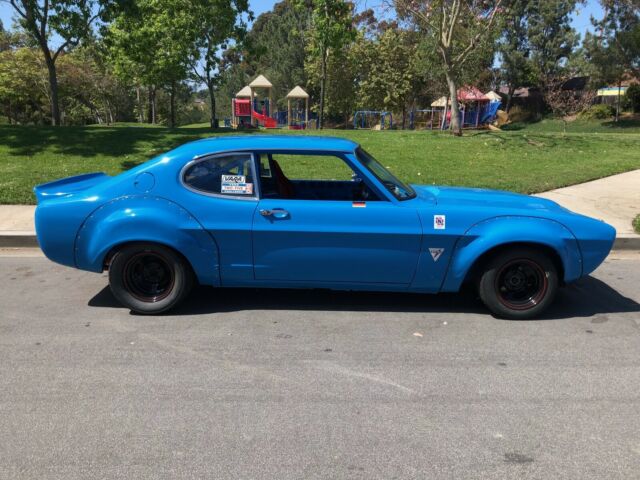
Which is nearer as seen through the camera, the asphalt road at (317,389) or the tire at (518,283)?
the asphalt road at (317,389)

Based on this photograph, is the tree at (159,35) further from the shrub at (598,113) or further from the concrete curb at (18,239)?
the shrub at (598,113)

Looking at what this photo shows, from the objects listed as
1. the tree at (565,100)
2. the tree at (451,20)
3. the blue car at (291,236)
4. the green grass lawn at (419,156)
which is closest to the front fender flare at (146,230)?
the blue car at (291,236)

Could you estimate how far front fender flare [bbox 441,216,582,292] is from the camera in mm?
4281

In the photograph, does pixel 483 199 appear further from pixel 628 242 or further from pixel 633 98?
pixel 633 98

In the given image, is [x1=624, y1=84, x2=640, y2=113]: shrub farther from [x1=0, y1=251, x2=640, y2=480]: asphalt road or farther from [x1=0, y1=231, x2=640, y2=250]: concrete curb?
[x1=0, y1=251, x2=640, y2=480]: asphalt road

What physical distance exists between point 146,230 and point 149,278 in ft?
1.61

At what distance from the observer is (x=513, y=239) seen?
4270 mm

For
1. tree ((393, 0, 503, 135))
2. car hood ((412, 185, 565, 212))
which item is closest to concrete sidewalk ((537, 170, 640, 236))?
car hood ((412, 185, 565, 212))

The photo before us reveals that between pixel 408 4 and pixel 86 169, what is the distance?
1142 centimetres

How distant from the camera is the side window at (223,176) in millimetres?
4480

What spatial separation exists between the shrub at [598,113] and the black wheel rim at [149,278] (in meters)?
40.6

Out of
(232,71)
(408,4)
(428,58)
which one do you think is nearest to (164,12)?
(408,4)

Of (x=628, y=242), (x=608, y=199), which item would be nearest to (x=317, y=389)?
(x=628, y=242)

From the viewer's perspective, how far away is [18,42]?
41625 mm
